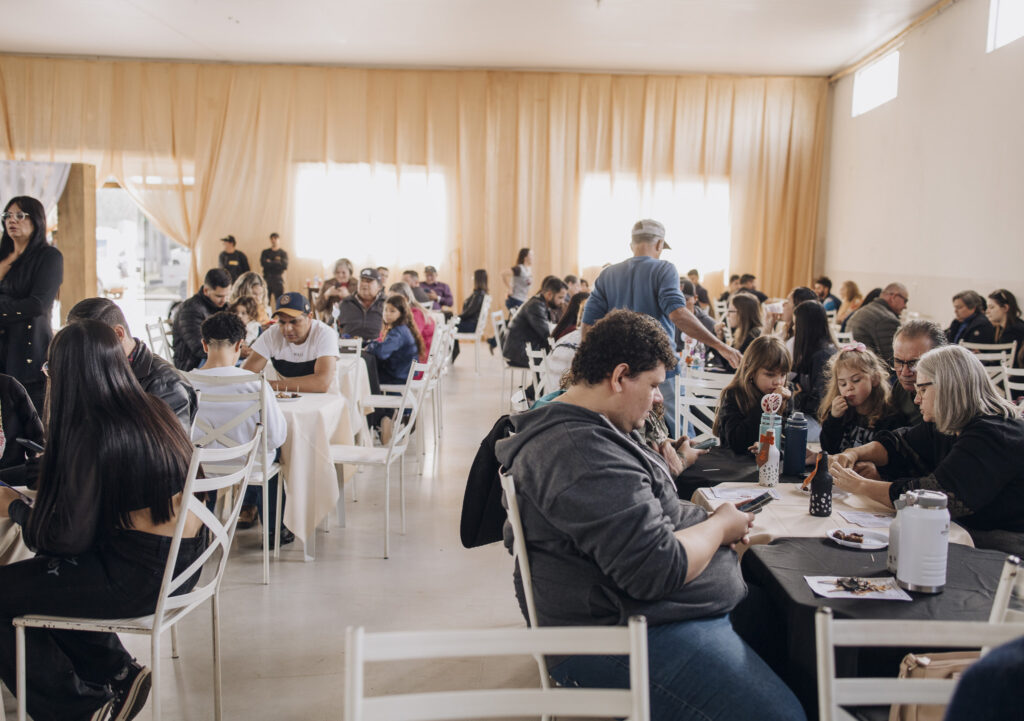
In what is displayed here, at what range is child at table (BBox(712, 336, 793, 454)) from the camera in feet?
10.1

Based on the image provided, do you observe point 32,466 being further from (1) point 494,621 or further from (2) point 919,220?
(2) point 919,220

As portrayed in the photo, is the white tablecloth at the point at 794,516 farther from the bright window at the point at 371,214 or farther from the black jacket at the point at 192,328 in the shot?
the bright window at the point at 371,214

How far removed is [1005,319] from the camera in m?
6.44

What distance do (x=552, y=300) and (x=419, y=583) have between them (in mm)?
4437

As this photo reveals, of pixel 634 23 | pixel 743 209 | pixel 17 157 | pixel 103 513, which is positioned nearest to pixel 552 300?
pixel 634 23

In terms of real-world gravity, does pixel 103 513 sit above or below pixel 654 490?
below

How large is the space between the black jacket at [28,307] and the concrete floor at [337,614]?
1627 mm

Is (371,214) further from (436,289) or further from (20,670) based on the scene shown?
(20,670)

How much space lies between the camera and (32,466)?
255 centimetres

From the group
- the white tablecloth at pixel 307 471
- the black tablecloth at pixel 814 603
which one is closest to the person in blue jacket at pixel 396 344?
the white tablecloth at pixel 307 471

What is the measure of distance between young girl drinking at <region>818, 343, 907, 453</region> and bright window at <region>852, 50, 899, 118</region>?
8468 mm

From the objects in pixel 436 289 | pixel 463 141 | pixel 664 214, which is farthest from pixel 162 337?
pixel 664 214

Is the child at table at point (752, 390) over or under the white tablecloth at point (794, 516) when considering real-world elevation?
over

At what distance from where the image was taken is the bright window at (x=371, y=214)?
12984mm
